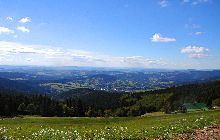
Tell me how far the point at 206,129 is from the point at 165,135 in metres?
4.77

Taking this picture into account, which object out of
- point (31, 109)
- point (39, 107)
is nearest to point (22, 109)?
point (31, 109)

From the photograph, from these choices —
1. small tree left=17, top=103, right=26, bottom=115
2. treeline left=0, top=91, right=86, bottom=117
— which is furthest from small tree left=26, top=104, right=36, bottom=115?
small tree left=17, top=103, right=26, bottom=115

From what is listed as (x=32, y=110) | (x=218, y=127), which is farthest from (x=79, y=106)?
(x=218, y=127)

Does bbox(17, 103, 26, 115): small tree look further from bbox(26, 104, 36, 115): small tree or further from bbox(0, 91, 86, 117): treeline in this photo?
bbox(26, 104, 36, 115): small tree

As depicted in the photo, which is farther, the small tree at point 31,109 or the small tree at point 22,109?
the small tree at point 31,109

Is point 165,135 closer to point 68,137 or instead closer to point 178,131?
point 178,131

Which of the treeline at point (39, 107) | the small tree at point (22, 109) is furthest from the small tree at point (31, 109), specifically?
the small tree at point (22, 109)

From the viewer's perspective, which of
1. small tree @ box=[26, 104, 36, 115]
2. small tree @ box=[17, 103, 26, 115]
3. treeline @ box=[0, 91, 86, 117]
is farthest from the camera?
small tree @ box=[26, 104, 36, 115]

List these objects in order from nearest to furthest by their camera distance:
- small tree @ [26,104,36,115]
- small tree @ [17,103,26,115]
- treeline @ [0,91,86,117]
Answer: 1. treeline @ [0,91,86,117]
2. small tree @ [17,103,26,115]
3. small tree @ [26,104,36,115]

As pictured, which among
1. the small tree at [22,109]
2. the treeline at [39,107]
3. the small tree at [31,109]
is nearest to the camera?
the treeline at [39,107]

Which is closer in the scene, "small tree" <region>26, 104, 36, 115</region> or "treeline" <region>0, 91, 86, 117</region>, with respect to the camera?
"treeline" <region>0, 91, 86, 117</region>

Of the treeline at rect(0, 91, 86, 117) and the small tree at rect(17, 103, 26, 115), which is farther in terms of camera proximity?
the small tree at rect(17, 103, 26, 115)

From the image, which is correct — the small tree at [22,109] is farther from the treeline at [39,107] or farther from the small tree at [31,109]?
the small tree at [31,109]

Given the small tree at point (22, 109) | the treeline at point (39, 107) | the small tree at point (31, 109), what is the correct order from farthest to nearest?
the small tree at point (31, 109), the small tree at point (22, 109), the treeline at point (39, 107)
